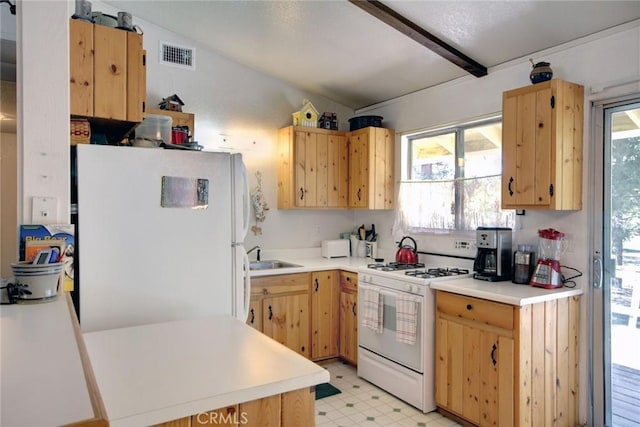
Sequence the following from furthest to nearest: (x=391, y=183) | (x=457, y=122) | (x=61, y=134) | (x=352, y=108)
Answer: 1. (x=352, y=108)
2. (x=391, y=183)
3. (x=457, y=122)
4. (x=61, y=134)

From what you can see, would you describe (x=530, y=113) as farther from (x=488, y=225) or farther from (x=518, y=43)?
(x=488, y=225)

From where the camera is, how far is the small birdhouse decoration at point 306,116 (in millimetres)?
4078

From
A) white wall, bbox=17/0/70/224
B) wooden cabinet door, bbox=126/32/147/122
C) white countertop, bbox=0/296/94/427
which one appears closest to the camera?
white countertop, bbox=0/296/94/427

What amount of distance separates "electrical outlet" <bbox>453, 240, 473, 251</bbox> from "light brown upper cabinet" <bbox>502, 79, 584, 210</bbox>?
673 mm

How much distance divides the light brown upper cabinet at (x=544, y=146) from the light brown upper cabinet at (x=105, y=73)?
226 centimetres

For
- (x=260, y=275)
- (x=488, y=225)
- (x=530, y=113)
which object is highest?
(x=530, y=113)

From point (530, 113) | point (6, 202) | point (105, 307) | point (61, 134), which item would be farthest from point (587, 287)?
point (6, 202)

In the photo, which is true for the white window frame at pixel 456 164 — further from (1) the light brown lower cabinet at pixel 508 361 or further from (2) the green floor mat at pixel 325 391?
(2) the green floor mat at pixel 325 391

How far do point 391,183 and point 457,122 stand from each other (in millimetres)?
906

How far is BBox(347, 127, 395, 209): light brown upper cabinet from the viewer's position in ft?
13.1

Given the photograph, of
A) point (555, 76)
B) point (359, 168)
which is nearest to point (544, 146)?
point (555, 76)

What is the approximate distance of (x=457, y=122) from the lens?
137 inches

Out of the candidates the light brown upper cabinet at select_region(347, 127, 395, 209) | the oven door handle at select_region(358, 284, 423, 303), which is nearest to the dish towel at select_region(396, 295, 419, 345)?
the oven door handle at select_region(358, 284, 423, 303)

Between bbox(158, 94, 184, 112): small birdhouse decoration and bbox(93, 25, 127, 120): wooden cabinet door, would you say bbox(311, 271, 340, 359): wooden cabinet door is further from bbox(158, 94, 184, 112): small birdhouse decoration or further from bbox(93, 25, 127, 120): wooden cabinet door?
bbox(93, 25, 127, 120): wooden cabinet door
